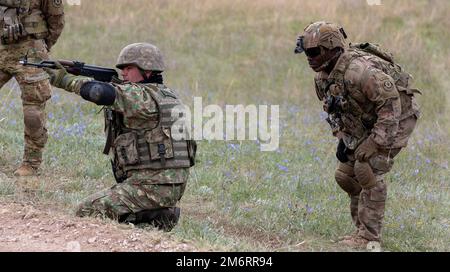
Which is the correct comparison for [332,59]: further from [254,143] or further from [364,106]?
[254,143]

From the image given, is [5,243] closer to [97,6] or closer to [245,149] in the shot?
[245,149]

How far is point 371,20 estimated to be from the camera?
53.2 ft

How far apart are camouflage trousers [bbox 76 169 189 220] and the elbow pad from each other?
2.25ft

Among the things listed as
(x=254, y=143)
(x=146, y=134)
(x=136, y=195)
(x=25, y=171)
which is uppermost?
(x=146, y=134)

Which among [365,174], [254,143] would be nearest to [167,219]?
[365,174]

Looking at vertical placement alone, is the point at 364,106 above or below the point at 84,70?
below

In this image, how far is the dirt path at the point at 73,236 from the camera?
16.6 feet

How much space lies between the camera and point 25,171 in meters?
7.41

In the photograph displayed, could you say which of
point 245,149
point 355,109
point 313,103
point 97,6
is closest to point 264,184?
point 245,149

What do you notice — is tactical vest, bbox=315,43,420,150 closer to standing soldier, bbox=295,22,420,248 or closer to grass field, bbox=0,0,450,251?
standing soldier, bbox=295,22,420,248

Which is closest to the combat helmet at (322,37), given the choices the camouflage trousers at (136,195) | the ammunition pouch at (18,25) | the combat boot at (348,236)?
the camouflage trousers at (136,195)

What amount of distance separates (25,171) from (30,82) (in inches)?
34.6

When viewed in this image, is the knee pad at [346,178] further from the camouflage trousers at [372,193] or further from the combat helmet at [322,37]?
the combat helmet at [322,37]

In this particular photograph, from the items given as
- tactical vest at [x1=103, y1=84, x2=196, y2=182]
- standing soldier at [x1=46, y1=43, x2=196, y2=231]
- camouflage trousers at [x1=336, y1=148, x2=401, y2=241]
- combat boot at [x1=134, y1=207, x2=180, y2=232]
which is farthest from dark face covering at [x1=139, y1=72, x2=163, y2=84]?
camouflage trousers at [x1=336, y1=148, x2=401, y2=241]
